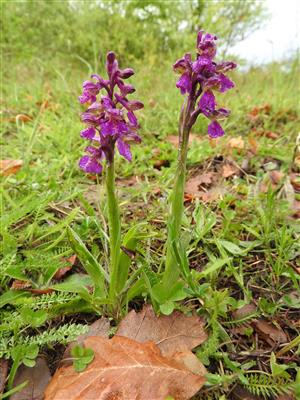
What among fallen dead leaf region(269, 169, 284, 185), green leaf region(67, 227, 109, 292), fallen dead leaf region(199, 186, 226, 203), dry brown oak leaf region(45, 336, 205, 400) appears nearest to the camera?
dry brown oak leaf region(45, 336, 205, 400)

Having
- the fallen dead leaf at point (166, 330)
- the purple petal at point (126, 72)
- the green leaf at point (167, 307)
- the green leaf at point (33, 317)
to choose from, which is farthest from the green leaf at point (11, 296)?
the purple petal at point (126, 72)

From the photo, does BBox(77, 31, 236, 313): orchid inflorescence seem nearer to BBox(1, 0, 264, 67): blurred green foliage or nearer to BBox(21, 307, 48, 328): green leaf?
BBox(21, 307, 48, 328): green leaf

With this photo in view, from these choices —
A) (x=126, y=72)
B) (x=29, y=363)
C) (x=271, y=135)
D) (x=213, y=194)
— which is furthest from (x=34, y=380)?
(x=271, y=135)

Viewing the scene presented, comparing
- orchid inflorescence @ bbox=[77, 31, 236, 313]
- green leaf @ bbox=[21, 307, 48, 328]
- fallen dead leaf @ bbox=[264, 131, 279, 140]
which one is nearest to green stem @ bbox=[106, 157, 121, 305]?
orchid inflorescence @ bbox=[77, 31, 236, 313]

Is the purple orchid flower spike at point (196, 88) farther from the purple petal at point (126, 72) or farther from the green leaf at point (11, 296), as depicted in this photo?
the green leaf at point (11, 296)

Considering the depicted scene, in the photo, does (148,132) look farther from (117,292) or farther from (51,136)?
(117,292)

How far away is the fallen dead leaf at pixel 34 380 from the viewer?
1.01 metres

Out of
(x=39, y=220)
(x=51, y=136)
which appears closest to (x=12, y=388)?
(x=39, y=220)

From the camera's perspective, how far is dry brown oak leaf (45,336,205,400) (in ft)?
3.17

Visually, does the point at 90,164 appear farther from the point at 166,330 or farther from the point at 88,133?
the point at 166,330

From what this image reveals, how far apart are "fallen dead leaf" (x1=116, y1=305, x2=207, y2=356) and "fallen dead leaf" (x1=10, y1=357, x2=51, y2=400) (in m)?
0.25

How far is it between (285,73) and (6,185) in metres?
4.89

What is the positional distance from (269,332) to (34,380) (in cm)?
81

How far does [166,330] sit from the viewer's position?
3.83ft
